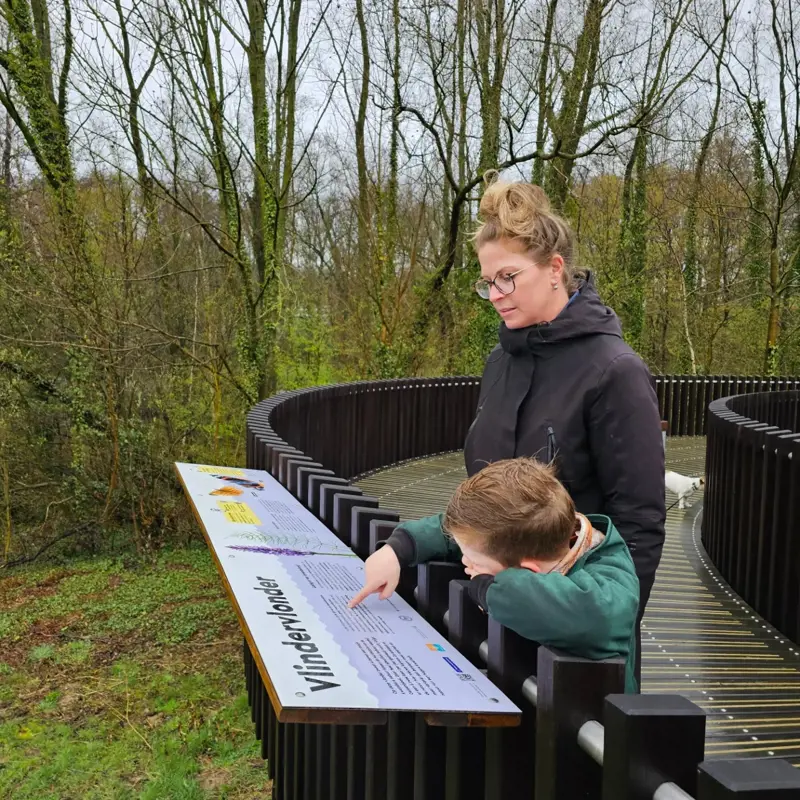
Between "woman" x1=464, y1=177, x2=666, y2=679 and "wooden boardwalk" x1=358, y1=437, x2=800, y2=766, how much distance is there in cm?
173

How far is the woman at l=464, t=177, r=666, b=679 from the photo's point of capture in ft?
6.59

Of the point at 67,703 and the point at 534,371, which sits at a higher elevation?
the point at 534,371

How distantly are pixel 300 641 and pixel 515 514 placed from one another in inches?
20.1

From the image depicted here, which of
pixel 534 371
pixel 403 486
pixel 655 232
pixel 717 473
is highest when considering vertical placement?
pixel 655 232

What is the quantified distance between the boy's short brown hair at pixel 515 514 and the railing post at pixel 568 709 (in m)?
0.21

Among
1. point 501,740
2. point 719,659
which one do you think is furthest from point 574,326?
point 719,659

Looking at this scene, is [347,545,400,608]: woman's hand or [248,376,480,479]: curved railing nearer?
[347,545,400,608]: woman's hand

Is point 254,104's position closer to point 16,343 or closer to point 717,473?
point 16,343

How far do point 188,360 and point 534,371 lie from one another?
11.3 metres

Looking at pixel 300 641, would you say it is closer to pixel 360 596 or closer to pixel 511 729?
pixel 360 596

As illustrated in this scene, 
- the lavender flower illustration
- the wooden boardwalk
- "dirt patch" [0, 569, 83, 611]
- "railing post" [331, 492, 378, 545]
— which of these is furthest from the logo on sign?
"dirt patch" [0, 569, 83, 611]

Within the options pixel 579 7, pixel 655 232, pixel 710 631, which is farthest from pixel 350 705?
pixel 655 232

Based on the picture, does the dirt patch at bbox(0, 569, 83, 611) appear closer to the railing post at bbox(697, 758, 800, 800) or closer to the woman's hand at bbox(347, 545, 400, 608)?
the woman's hand at bbox(347, 545, 400, 608)

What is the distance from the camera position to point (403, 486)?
9.41 metres
